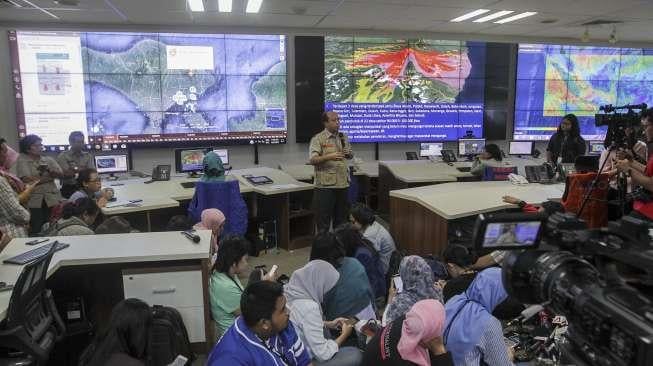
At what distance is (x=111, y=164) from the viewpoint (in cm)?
564

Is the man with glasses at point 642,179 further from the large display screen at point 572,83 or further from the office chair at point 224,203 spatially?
the large display screen at point 572,83

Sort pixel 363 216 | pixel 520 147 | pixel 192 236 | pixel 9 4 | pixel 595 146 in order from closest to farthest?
1. pixel 192 236
2. pixel 363 216
3. pixel 9 4
4. pixel 520 147
5. pixel 595 146

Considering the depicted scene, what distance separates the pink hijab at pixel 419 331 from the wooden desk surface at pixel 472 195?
→ 1.97m

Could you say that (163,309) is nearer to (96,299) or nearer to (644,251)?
(96,299)

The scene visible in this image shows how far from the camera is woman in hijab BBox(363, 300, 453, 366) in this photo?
1848 mm

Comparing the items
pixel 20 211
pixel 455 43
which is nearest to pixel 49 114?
pixel 20 211

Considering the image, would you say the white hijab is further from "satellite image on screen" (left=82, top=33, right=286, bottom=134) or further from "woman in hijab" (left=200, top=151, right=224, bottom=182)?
"satellite image on screen" (left=82, top=33, right=286, bottom=134)

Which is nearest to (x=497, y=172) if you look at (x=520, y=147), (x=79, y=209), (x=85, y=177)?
(x=520, y=147)

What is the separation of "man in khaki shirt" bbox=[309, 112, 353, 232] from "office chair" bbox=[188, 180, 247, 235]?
2.65 ft

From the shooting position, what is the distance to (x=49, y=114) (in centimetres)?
589

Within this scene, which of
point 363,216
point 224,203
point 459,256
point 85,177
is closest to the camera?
point 459,256

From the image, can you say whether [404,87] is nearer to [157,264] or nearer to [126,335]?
[157,264]

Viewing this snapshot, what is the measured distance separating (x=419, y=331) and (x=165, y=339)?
130 cm

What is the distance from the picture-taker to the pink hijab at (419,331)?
184 centimetres
